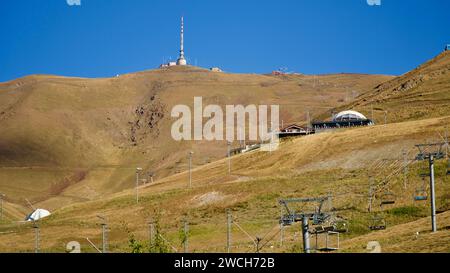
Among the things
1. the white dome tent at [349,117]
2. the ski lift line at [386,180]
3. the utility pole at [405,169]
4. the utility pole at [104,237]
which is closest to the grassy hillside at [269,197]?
the ski lift line at [386,180]

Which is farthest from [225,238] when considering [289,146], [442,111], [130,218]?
[442,111]

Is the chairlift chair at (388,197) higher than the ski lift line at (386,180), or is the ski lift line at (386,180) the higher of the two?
the ski lift line at (386,180)

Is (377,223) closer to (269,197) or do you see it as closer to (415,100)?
(269,197)

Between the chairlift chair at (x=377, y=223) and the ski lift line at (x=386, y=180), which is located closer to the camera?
the chairlift chair at (x=377, y=223)

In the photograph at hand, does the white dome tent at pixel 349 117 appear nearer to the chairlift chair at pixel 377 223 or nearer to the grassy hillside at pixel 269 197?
the grassy hillside at pixel 269 197

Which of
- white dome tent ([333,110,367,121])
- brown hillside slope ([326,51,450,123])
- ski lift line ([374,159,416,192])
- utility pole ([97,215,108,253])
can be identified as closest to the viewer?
utility pole ([97,215,108,253])

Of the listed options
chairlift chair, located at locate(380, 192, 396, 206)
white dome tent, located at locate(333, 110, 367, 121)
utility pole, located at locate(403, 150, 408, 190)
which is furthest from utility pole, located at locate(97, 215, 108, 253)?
white dome tent, located at locate(333, 110, 367, 121)

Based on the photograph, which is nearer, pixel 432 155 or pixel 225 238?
pixel 432 155

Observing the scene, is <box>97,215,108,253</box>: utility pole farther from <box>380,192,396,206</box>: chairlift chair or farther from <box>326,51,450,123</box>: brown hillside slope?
<box>326,51,450,123</box>: brown hillside slope

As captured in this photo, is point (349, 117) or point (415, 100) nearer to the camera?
point (349, 117)

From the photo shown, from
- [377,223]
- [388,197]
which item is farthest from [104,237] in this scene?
[388,197]
